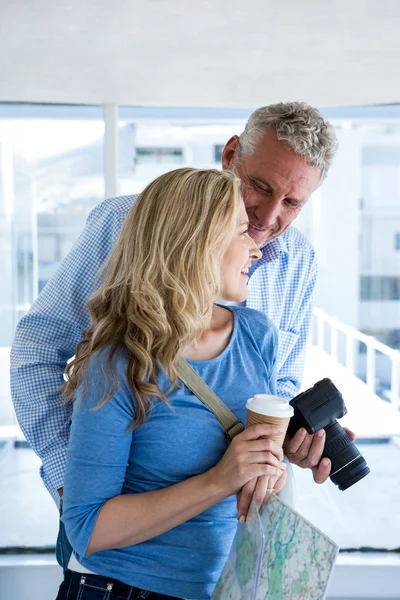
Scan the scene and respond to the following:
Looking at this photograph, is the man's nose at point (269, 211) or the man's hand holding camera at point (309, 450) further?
the man's nose at point (269, 211)

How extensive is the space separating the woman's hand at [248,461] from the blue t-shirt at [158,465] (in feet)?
0.23

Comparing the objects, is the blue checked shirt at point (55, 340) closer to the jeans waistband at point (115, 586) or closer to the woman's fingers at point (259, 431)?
the jeans waistband at point (115, 586)

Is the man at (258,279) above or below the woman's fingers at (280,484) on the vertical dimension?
above

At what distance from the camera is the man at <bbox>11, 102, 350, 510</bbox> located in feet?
4.35

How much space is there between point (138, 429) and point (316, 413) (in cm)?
32

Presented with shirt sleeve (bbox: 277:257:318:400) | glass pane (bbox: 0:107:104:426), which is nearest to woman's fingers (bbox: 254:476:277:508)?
shirt sleeve (bbox: 277:257:318:400)

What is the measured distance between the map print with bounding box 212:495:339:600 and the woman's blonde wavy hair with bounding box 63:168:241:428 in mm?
251

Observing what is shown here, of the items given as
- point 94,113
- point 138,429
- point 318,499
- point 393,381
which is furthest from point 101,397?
point 393,381

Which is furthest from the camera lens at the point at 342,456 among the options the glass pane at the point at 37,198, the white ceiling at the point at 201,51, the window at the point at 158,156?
the window at the point at 158,156

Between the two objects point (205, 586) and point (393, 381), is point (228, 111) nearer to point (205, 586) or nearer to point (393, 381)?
point (393, 381)

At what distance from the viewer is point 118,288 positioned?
44.7 inches

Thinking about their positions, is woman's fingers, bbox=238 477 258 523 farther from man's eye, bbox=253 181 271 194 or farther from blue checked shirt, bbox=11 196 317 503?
man's eye, bbox=253 181 271 194

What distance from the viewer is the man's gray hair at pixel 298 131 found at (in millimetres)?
1504

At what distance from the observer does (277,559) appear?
3.10 feet
